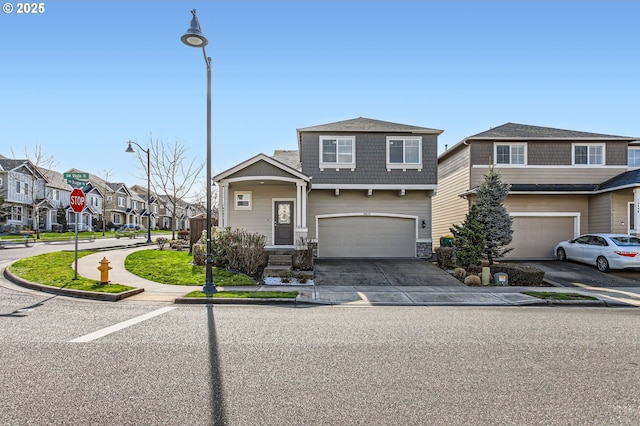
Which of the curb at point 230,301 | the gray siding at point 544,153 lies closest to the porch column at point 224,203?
the curb at point 230,301

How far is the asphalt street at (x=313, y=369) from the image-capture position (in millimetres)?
3730

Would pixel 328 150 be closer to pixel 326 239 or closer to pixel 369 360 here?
pixel 326 239

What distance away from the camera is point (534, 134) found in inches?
759

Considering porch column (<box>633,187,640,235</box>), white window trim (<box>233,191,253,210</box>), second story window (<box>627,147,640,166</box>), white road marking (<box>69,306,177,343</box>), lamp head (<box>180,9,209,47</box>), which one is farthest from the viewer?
second story window (<box>627,147,640,166</box>)

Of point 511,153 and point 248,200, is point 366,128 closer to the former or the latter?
point 248,200

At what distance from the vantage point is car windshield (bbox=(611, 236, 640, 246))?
14855 millimetres

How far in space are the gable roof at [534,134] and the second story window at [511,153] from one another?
0.50 metres

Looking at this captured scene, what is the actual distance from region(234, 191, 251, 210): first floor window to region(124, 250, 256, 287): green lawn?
3404 mm

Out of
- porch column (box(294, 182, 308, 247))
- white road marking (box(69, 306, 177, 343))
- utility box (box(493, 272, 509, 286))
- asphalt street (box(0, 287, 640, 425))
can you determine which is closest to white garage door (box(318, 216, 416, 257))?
porch column (box(294, 182, 308, 247))

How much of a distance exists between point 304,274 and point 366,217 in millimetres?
6781

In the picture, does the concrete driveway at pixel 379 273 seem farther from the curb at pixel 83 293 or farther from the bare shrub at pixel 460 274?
the curb at pixel 83 293

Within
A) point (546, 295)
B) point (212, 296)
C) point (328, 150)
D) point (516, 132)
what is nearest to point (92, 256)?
point (212, 296)

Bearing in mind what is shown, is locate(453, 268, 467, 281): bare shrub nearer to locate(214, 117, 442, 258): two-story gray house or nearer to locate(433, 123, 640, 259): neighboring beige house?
locate(214, 117, 442, 258): two-story gray house

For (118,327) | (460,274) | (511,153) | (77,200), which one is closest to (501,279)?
(460,274)
